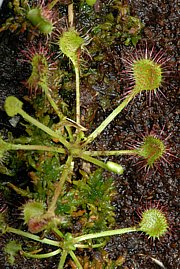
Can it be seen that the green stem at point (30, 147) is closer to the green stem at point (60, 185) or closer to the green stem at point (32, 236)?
the green stem at point (60, 185)

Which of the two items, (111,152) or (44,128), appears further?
(111,152)

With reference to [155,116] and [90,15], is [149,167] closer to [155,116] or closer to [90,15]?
[155,116]

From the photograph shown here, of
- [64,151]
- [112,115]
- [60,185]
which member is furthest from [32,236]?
[112,115]

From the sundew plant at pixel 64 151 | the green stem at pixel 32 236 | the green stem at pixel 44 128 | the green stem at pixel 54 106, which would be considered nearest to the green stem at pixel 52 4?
the sundew plant at pixel 64 151

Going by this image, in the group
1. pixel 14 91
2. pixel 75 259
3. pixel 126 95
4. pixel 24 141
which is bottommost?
pixel 75 259

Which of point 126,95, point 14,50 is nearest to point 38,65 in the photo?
point 14,50

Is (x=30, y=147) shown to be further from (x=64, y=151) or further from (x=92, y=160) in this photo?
(x=92, y=160)

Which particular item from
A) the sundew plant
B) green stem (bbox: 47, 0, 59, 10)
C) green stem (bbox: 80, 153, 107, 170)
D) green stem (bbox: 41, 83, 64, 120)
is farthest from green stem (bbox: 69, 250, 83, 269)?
green stem (bbox: 47, 0, 59, 10)

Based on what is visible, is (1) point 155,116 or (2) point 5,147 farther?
(1) point 155,116
